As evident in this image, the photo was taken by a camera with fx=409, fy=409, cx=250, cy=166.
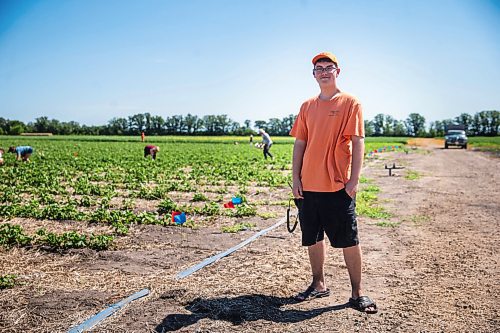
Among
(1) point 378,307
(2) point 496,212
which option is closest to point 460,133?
(2) point 496,212

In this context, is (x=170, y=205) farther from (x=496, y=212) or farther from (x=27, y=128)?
(x=27, y=128)

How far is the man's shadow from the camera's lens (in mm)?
3590

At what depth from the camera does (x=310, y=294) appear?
162 inches

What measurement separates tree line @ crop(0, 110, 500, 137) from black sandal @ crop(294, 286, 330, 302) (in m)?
110

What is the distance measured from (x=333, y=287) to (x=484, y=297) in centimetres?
146

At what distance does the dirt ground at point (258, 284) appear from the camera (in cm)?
355

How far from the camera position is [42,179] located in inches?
565

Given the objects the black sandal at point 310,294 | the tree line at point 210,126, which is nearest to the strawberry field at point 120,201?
the black sandal at point 310,294

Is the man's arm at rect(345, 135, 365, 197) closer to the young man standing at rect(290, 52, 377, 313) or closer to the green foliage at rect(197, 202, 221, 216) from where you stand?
the young man standing at rect(290, 52, 377, 313)

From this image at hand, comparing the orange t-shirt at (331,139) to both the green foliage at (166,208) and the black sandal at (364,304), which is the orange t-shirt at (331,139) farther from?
the green foliage at (166,208)

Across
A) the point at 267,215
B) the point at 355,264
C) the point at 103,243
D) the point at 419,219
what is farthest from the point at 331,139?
the point at 419,219

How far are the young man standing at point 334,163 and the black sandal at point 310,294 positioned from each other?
1.04 feet

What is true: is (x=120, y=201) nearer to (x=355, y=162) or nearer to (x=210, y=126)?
(x=355, y=162)

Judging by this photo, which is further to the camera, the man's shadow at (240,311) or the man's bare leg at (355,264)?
the man's bare leg at (355,264)
